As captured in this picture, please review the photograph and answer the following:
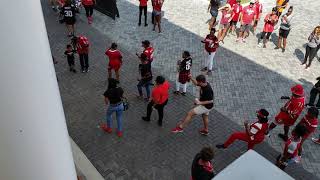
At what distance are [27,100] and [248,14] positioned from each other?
12.2 metres

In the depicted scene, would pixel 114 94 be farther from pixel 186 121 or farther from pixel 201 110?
pixel 201 110

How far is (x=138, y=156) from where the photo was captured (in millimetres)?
8609

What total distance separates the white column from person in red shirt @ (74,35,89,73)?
760 centimetres

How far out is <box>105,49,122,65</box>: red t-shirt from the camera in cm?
1034

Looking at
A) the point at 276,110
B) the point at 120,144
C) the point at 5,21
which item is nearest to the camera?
the point at 5,21

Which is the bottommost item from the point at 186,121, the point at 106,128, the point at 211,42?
the point at 106,128

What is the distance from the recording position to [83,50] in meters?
11.2

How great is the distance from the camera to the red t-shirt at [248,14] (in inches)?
548

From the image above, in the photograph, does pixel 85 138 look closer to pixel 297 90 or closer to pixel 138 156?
pixel 138 156

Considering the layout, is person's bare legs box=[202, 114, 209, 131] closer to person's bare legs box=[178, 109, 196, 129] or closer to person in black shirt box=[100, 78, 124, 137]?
person's bare legs box=[178, 109, 196, 129]

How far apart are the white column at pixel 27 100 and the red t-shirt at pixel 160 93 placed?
4.86 meters

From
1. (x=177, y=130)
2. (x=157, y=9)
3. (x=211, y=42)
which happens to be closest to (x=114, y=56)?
(x=177, y=130)

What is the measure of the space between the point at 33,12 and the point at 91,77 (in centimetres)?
870

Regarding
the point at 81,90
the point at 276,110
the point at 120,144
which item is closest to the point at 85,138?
the point at 120,144
